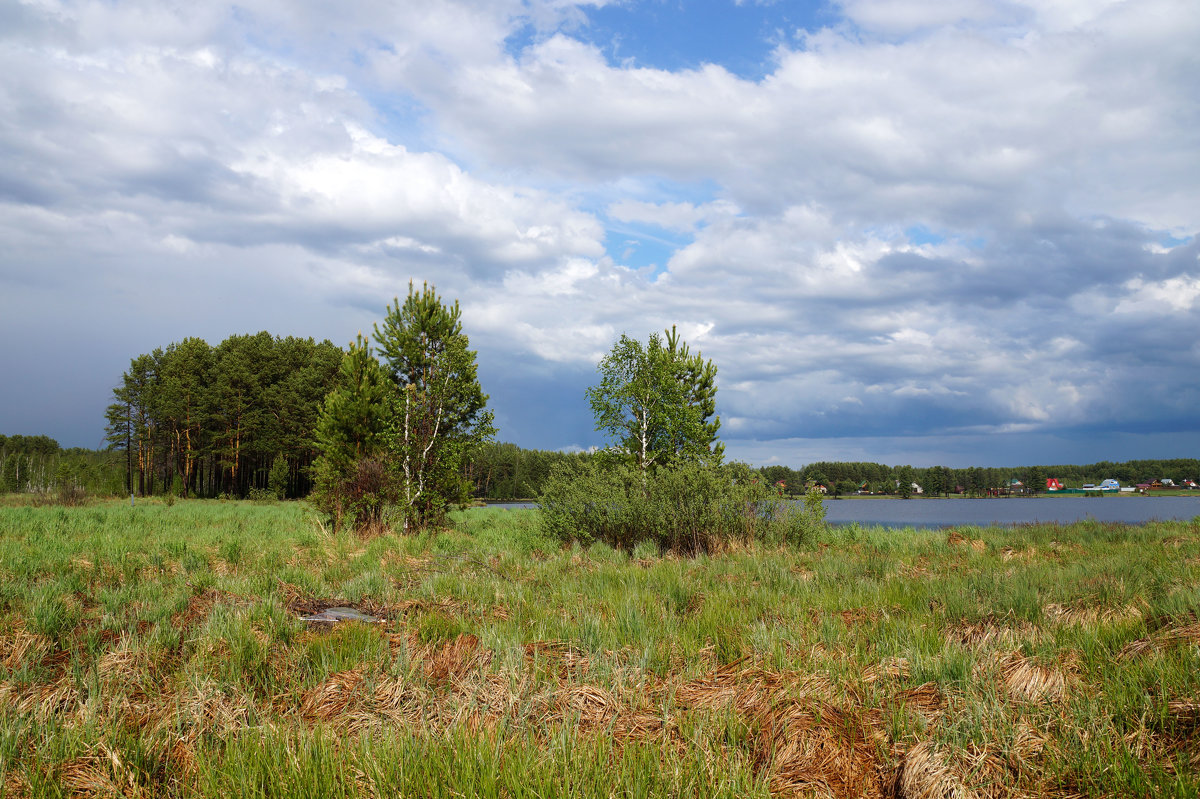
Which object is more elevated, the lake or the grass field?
the grass field

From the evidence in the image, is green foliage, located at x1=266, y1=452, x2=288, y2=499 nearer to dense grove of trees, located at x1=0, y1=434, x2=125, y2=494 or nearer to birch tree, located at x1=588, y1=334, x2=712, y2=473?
dense grove of trees, located at x1=0, y1=434, x2=125, y2=494

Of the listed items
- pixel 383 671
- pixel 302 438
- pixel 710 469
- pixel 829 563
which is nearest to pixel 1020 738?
pixel 383 671

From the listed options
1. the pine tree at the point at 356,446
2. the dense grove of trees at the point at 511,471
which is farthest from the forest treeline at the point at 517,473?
the pine tree at the point at 356,446

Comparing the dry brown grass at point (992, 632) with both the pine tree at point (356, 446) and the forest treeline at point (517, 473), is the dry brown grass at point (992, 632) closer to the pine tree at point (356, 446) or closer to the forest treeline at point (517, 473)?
the pine tree at point (356, 446)

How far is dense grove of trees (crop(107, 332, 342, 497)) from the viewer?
5800 cm

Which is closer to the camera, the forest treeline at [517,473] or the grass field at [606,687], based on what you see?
the grass field at [606,687]

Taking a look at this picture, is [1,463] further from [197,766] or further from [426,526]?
[197,766]

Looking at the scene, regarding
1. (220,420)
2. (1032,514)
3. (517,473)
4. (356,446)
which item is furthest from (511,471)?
(356,446)

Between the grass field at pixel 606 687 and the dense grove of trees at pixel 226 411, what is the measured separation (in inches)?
2020

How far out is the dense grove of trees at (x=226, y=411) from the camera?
58.0 meters

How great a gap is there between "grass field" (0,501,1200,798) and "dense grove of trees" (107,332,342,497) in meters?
51.3

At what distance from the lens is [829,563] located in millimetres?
10305

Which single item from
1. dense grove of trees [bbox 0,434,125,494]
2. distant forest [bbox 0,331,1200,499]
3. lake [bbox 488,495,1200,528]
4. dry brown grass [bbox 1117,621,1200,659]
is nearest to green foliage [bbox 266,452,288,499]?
distant forest [bbox 0,331,1200,499]

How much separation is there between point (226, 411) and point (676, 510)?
57.5 metres
